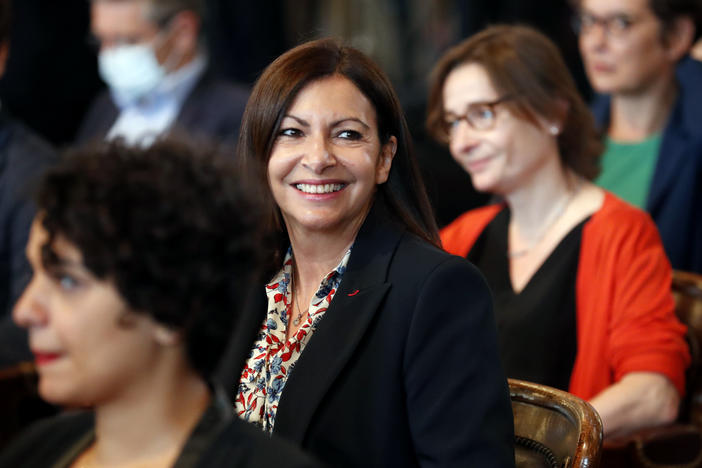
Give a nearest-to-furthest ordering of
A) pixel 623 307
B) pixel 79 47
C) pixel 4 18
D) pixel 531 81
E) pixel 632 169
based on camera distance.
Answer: pixel 623 307 < pixel 531 81 < pixel 4 18 < pixel 632 169 < pixel 79 47

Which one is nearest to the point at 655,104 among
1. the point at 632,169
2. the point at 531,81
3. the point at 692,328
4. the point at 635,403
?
the point at 632,169

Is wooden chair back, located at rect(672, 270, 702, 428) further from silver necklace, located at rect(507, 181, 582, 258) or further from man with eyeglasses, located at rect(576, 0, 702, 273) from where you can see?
man with eyeglasses, located at rect(576, 0, 702, 273)

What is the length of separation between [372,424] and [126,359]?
1.82 feet

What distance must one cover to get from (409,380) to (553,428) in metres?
0.34

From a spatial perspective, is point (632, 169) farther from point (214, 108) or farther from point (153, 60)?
point (153, 60)

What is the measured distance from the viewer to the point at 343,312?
5.55 feet

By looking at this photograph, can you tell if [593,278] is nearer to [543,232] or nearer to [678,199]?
[543,232]

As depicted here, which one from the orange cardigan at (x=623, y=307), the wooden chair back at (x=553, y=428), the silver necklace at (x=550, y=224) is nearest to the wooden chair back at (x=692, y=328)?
the orange cardigan at (x=623, y=307)

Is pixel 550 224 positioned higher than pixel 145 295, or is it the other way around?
pixel 145 295

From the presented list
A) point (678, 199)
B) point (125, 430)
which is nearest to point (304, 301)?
point (125, 430)

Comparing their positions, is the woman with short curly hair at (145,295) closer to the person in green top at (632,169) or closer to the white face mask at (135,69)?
the person in green top at (632,169)

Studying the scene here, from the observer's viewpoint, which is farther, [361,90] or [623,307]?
[623,307]

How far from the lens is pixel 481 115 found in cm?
261

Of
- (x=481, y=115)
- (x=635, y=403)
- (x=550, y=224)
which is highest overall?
(x=481, y=115)
